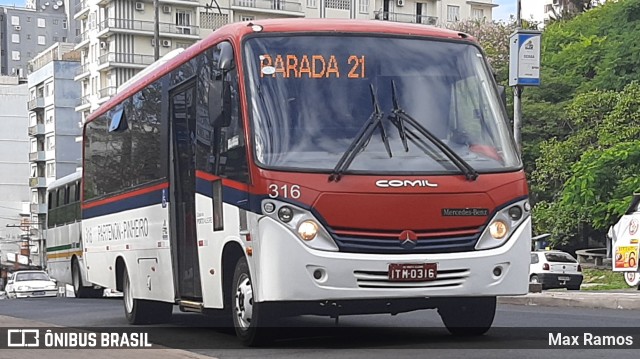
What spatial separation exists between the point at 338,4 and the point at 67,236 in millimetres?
59677

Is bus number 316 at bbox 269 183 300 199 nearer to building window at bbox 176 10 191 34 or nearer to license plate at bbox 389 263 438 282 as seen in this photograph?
license plate at bbox 389 263 438 282

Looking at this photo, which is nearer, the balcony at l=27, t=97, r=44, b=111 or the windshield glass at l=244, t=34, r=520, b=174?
the windshield glass at l=244, t=34, r=520, b=174

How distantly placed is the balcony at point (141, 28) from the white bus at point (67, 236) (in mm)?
49551

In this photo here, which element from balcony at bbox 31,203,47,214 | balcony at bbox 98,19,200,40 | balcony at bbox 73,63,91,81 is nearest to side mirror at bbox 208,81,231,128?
balcony at bbox 98,19,200,40

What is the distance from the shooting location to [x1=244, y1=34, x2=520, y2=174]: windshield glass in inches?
399

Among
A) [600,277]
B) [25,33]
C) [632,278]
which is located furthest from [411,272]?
[25,33]

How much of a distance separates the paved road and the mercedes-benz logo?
0.92m

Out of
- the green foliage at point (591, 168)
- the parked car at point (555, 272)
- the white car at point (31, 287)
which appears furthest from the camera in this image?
the green foliage at point (591, 168)

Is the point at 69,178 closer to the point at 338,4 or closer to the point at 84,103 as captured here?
the point at 338,4

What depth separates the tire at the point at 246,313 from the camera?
10344mm

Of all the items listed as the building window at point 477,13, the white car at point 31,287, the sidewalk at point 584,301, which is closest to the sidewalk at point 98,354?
the sidewalk at point 584,301

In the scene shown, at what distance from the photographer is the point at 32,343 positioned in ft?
39.2

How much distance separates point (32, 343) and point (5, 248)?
97260mm

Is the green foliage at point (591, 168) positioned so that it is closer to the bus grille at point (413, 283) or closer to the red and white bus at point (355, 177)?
the red and white bus at point (355, 177)
